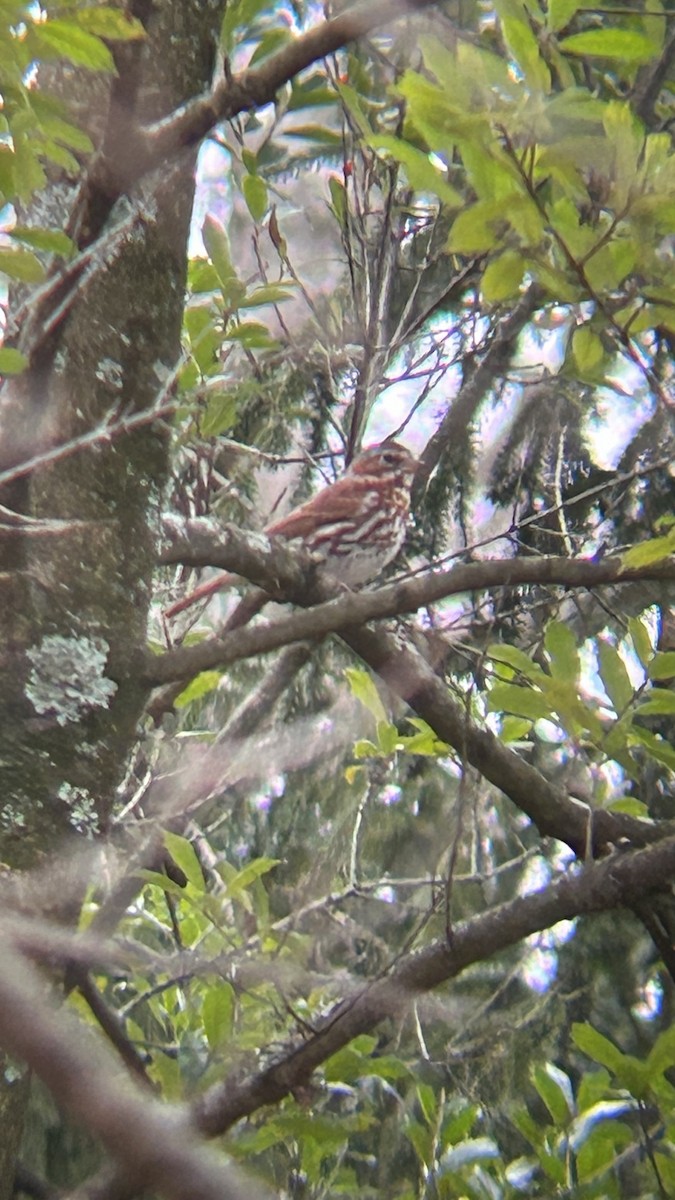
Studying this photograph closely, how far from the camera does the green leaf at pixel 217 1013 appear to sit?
186cm

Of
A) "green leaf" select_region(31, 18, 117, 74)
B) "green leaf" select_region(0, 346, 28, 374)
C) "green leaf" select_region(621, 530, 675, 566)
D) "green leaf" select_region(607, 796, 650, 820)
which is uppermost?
"green leaf" select_region(31, 18, 117, 74)

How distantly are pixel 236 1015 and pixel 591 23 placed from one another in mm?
2024

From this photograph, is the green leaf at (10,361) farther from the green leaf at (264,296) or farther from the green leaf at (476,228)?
the green leaf at (264,296)

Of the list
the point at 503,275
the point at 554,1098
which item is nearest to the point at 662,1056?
the point at 554,1098

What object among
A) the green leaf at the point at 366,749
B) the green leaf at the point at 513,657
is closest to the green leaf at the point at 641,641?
the green leaf at the point at 513,657

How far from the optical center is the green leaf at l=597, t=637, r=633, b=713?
153cm

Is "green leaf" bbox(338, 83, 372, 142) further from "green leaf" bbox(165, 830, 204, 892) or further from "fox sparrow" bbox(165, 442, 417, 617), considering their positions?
"fox sparrow" bbox(165, 442, 417, 617)

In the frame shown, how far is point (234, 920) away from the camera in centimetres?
251

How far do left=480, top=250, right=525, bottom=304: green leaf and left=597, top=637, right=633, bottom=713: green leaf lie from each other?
1.70 ft

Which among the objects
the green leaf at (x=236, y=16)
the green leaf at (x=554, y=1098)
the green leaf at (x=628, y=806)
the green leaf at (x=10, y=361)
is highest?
the green leaf at (x=236, y=16)

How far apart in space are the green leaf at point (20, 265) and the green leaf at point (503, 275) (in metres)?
0.46

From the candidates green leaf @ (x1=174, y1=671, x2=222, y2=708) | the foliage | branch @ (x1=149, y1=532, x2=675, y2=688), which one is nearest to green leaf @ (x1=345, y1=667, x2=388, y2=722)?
the foliage

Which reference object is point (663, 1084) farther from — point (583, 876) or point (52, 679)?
point (52, 679)

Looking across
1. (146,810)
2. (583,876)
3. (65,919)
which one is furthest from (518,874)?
(65,919)
